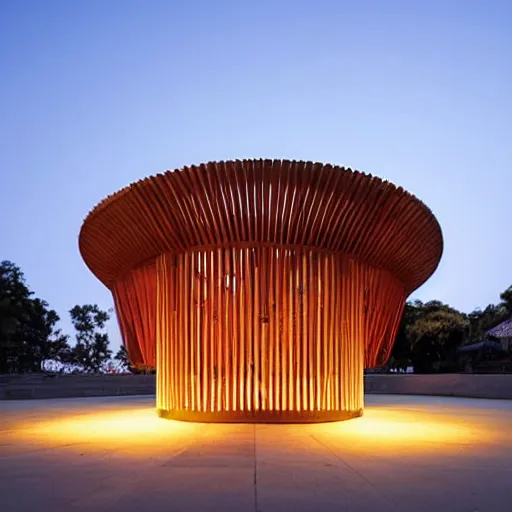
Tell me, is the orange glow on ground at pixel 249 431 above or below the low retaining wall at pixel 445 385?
above

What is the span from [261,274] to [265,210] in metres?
1.11

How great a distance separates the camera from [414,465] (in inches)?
233

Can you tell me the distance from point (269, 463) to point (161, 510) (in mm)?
2042

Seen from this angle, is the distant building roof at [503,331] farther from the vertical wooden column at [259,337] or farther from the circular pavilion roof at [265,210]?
the vertical wooden column at [259,337]

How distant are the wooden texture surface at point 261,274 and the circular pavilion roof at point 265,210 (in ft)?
0.07

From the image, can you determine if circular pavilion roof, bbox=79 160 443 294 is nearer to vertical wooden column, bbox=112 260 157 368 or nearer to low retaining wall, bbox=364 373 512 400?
vertical wooden column, bbox=112 260 157 368

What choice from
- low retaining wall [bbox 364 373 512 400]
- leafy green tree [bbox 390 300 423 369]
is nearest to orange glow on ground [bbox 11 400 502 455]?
low retaining wall [bbox 364 373 512 400]

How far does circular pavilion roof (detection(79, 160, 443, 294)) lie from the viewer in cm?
982

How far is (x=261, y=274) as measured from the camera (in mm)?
10414

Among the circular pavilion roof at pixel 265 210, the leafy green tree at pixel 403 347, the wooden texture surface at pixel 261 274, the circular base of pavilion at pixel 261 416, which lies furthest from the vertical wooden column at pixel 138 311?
the leafy green tree at pixel 403 347

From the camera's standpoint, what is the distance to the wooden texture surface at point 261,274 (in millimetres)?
10008

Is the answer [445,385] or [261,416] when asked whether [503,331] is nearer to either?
[445,385]

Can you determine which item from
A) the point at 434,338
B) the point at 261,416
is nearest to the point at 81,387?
the point at 261,416

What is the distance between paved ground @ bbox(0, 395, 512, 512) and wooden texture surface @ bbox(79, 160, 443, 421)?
0.85 meters
